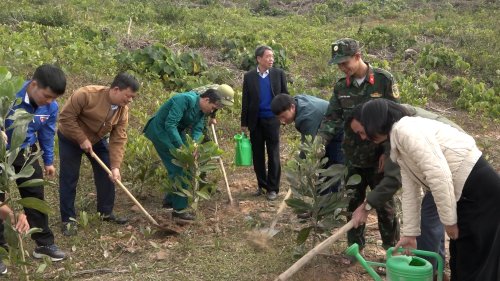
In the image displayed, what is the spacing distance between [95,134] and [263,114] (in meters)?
A: 1.62

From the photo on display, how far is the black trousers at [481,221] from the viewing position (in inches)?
110

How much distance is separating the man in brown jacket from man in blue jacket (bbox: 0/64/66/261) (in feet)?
0.77

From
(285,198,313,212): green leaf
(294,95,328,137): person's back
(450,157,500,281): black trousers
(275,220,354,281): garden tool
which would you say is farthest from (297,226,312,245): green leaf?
(450,157,500,281): black trousers

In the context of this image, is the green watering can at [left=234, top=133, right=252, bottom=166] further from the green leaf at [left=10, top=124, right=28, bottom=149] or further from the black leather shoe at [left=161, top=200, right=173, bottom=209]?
the green leaf at [left=10, top=124, right=28, bottom=149]

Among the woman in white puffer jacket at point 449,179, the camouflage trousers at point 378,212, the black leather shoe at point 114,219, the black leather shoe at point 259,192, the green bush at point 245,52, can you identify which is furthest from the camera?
the green bush at point 245,52

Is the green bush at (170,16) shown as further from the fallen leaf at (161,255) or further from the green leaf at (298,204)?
the green leaf at (298,204)

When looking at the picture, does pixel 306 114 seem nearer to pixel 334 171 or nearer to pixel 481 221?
pixel 334 171

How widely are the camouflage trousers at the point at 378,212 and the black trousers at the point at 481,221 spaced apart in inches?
31.6

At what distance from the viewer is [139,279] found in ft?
12.3

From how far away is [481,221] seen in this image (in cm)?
286

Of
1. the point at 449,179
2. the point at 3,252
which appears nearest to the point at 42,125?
the point at 3,252

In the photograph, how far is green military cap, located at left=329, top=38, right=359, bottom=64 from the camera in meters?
3.70

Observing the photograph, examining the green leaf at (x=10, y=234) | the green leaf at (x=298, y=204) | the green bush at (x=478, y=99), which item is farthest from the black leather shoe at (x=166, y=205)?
the green bush at (x=478, y=99)

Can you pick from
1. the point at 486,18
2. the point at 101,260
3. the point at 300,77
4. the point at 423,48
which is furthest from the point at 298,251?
the point at 486,18
